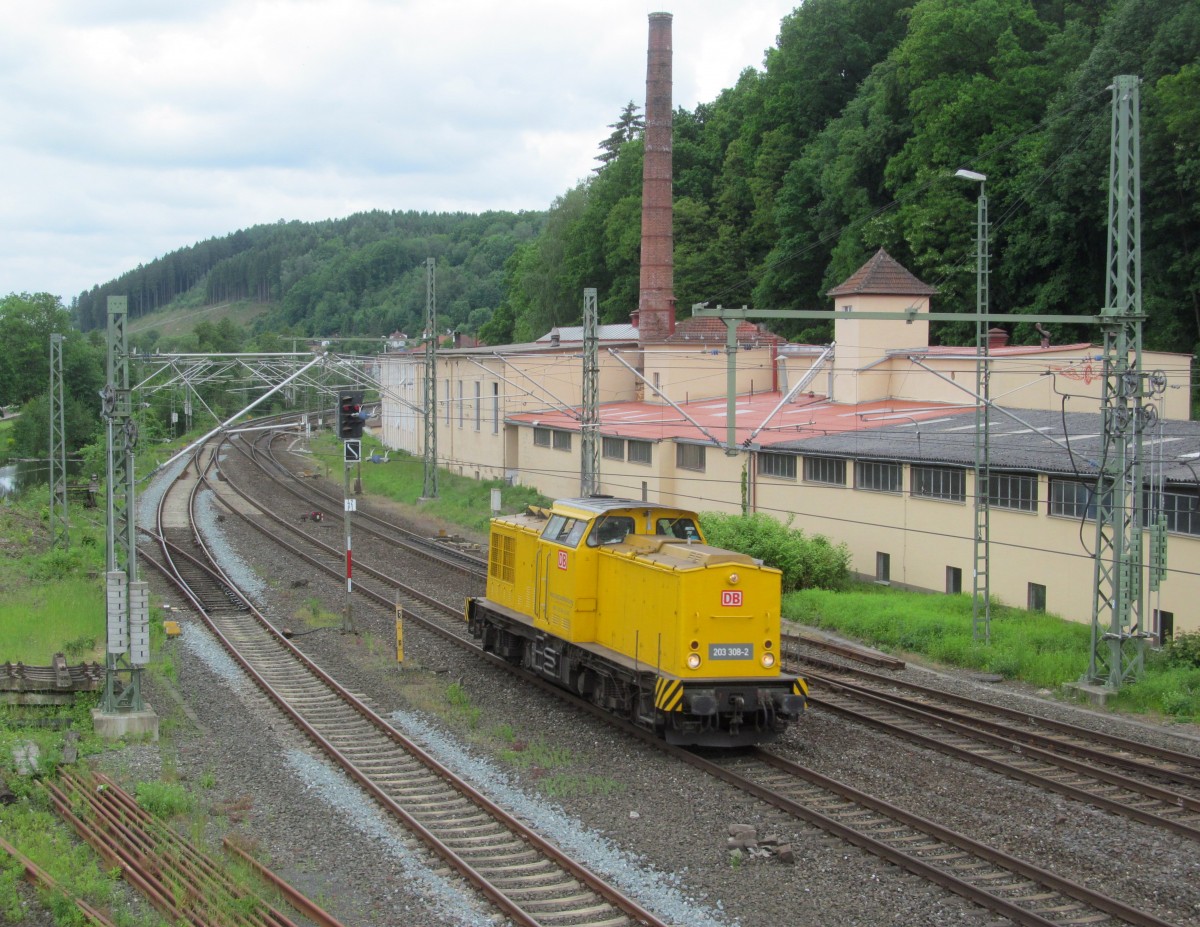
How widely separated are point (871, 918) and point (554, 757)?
593 cm

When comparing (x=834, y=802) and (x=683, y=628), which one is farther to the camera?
(x=683, y=628)

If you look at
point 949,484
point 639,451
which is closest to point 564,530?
point 949,484

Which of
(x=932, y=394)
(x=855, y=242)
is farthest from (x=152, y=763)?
(x=855, y=242)

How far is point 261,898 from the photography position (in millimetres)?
10148

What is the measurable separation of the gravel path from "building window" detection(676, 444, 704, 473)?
16.9m

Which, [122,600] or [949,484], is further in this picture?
[949,484]

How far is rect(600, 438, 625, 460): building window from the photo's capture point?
132 ft

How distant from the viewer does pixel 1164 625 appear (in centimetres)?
2253

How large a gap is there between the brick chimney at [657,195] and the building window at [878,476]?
23137 millimetres

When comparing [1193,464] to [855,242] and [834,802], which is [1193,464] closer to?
[834,802]

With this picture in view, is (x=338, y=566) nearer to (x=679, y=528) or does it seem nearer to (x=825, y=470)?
(x=825, y=470)

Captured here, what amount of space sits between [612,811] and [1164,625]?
47.7 feet

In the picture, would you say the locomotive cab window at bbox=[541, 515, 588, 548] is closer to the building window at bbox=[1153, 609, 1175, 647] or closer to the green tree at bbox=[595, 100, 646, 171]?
the building window at bbox=[1153, 609, 1175, 647]

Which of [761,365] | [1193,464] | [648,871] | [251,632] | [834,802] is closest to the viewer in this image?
[648,871]
